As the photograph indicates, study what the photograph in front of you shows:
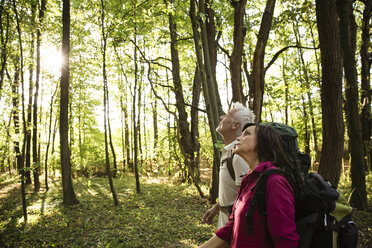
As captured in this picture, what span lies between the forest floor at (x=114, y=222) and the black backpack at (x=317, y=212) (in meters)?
4.63

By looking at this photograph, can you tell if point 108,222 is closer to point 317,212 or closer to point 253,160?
point 253,160

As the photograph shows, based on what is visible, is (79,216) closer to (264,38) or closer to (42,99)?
(264,38)

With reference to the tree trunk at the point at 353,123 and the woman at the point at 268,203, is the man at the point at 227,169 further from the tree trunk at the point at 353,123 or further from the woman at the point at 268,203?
the tree trunk at the point at 353,123

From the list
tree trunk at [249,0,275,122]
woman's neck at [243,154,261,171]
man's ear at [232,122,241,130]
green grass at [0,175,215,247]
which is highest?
tree trunk at [249,0,275,122]

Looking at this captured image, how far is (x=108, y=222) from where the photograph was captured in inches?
287

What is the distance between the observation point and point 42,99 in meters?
14.8

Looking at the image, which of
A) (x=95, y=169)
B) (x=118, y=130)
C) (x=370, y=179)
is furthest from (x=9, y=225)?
(x=118, y=130)

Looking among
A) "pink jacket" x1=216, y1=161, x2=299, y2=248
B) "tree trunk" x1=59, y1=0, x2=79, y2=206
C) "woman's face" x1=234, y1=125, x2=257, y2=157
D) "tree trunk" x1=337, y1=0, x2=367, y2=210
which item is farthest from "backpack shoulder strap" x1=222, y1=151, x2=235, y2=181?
"tree trunk" x1=59, y1=0, x2=79, y2=206

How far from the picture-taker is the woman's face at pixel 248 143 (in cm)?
166

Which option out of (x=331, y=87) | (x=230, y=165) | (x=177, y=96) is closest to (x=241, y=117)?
(x=230, y=165)

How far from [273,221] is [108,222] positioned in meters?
7.23

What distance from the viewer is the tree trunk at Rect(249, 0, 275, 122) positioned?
179 inches

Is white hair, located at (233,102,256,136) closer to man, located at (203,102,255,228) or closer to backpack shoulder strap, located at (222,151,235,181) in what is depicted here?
man, located at (203,102,255,228)

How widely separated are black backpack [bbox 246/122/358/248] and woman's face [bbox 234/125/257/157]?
325 mm
